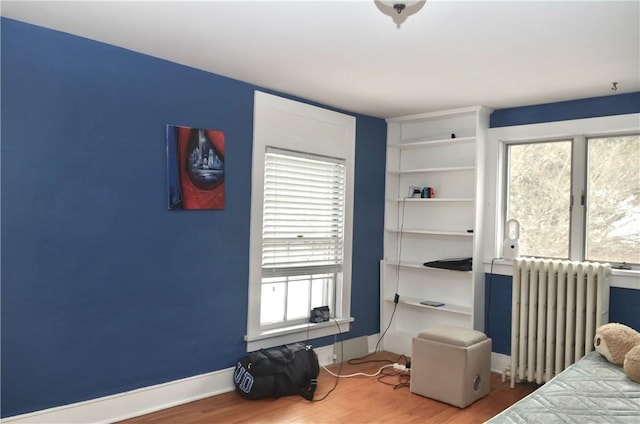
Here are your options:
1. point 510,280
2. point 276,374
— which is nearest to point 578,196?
point 510,280

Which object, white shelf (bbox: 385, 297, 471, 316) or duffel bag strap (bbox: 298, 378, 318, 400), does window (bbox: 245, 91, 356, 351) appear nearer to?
duffel bag strap (bbox: 298, 378, 318, 400)

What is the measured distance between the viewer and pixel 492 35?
2598mm

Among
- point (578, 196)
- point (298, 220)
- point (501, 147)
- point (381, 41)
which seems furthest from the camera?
point (501, 147)

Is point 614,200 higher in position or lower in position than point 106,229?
higher

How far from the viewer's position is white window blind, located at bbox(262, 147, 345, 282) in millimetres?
3865

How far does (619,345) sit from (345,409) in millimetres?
1808

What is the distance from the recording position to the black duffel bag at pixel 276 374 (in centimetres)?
342

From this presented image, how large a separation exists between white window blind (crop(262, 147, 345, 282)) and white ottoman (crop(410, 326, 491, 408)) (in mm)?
1151

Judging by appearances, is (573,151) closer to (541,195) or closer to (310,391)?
(541,195)

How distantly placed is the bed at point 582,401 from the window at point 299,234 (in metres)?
2.10

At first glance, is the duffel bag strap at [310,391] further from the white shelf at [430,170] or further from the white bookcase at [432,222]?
the white shelf at [430,170]

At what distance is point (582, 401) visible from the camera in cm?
238

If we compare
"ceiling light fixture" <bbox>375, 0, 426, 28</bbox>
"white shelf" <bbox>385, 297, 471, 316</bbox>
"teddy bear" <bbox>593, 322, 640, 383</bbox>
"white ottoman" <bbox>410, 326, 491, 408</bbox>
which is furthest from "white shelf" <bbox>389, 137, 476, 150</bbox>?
"ceiling light fixture" <bbox>375, 0, 426, 28</bbox>

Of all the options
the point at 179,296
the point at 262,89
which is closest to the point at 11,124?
the point at 179,296
